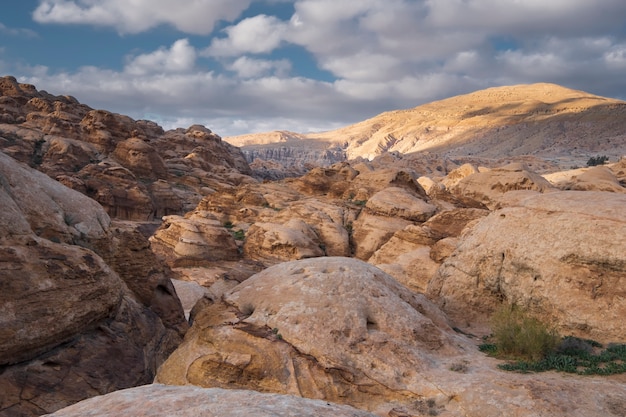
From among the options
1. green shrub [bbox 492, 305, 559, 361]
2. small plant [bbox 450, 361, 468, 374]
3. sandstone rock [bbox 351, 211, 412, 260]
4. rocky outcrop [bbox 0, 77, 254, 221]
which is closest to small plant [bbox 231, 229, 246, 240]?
sandstone rock [bbox 351, 211, 412, 260]

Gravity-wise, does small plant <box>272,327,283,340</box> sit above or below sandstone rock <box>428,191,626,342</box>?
below

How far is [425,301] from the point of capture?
517 inches

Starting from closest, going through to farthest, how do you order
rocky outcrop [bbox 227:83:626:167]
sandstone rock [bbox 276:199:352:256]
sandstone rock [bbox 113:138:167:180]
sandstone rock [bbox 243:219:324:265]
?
sandstone rock [bbox 243:219:324:265], sandstone rock [bbox 276:199:352:256], sandstone rock [bbox 113:138:167:180], rocky outcrop [bbox 227:83:626:167]

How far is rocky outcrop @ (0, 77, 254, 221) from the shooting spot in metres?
41.8

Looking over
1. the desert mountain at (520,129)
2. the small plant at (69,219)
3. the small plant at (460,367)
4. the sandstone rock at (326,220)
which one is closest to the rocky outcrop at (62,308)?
the small plant at (69,219)

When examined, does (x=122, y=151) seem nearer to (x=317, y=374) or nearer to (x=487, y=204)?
(x=487, y=204)

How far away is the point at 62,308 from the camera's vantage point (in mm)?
8258

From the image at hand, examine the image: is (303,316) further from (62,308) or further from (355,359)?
(62,308)

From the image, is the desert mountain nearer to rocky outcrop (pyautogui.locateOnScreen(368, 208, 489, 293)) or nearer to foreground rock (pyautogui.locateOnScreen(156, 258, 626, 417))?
rocky outcrop (pyautogui.locateOnScreen(368, 208, 489, 293))

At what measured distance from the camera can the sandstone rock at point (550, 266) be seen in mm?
12664

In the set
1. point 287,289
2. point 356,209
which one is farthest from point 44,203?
point 356,209

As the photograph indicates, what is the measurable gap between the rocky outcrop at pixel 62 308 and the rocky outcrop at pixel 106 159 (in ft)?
99.8

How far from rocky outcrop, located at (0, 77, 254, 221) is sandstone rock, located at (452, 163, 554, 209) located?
93.9ft

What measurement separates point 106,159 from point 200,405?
51850 mm
